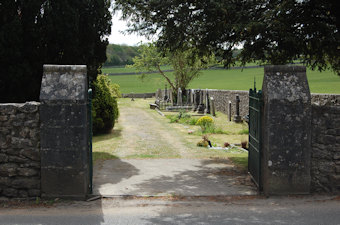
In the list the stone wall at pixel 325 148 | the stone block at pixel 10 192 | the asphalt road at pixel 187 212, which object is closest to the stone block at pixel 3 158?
the stone block at pixel 10 192

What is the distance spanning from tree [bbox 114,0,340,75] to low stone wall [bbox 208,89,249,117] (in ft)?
38.3

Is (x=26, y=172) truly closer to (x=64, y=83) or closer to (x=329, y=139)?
(x=64, y=83)

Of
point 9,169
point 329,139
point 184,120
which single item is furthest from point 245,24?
point 184,120

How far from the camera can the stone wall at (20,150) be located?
7.09m

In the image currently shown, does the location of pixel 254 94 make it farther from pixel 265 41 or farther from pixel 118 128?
pixel 118 128

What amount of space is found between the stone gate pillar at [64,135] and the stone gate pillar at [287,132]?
3.58 metres

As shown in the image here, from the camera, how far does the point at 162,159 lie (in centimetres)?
1101

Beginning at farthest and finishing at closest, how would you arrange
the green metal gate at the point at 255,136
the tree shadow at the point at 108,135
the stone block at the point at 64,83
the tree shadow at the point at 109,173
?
the tree shadow at the point at 108,135
the tree shadow at the point at 109,173
the green metal gate at the point at 255,136
the stone block at the point at 64,83

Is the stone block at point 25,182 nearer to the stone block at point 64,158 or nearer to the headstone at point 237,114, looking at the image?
the stone block at point 64,158

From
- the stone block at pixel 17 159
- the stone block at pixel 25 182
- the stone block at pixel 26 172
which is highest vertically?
the stone block at pixel 17 159

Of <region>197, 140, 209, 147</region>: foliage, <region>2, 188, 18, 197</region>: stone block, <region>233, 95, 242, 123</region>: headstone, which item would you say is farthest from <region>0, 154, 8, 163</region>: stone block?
<region>233, 95, 242, 123</region>: headstone

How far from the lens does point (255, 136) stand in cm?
830

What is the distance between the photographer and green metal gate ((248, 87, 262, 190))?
7.68m

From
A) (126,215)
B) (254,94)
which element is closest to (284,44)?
(254,94)
